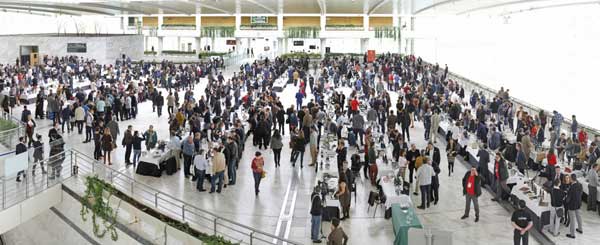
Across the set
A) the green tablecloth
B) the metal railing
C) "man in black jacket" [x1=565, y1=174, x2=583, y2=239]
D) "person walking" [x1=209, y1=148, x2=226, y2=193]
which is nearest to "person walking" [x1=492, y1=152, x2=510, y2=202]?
"man in black jacket" [x1=565, y1=174, x2=583, y2=239]

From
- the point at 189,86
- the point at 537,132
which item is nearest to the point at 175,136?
the point at 537,132

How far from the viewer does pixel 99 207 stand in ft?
40.4

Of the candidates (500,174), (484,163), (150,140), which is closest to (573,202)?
(500,174)

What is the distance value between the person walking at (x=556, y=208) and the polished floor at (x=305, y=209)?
229 mm

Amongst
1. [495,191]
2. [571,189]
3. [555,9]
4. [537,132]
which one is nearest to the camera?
[571,189]

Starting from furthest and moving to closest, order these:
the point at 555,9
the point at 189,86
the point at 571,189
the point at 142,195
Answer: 1. the point at 555,9
2. the point at 189,86
3. the point at 142,195
4. the point at 571,189

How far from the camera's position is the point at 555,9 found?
4572cm

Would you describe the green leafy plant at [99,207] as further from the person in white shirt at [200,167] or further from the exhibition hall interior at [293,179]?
the person in white shirt at [200,167]

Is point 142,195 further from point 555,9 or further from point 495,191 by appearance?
point 555,9

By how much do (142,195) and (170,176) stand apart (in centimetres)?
210

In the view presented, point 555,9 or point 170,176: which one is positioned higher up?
point 555,9

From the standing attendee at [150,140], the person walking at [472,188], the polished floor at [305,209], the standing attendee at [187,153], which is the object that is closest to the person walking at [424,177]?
the polished floor at [305,209]

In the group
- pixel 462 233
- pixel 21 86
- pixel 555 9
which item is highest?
pixel 555 9

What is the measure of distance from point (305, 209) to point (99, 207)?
4.01 m
